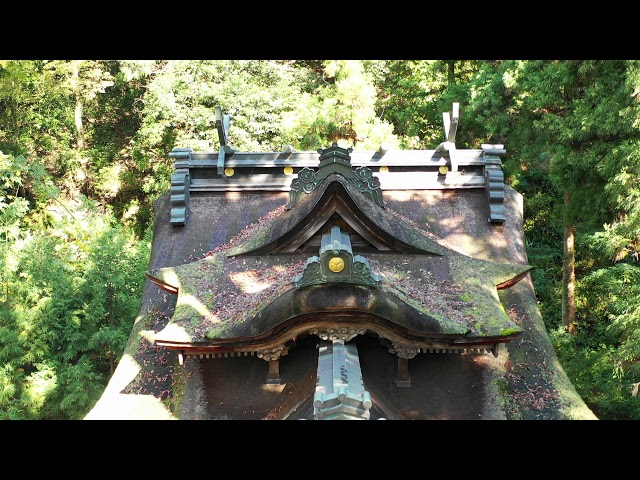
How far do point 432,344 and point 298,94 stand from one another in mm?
15270

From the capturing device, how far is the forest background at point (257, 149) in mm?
11672

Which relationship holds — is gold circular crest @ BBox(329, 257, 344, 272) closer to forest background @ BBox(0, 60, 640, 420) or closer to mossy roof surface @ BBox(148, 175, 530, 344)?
mossy roof surface @ BBox(148, 175, 530, 344)

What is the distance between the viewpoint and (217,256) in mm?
6812

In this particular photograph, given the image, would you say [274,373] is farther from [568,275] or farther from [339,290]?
[568,275]

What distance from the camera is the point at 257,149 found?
1784 cm

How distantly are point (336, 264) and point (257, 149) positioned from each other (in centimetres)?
1338

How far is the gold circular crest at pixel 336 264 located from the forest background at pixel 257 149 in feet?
24.3

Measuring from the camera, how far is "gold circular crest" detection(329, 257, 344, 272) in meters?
4.89

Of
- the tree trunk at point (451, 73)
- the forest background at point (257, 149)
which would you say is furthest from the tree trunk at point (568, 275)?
the tree trunk at point (451, 73)

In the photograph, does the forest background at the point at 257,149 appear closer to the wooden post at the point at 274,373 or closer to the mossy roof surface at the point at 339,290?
the mossy roof surface at the point at 339,290

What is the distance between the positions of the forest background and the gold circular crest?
7409 millimetres

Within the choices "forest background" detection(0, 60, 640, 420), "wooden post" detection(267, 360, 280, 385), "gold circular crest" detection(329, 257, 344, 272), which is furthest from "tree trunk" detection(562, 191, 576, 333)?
"gold circular crest" detection(329, 257, 344, 272)

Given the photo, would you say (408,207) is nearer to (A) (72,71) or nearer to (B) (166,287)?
(B) (166,287)

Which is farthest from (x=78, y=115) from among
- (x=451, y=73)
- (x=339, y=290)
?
(x=339, y=290)
